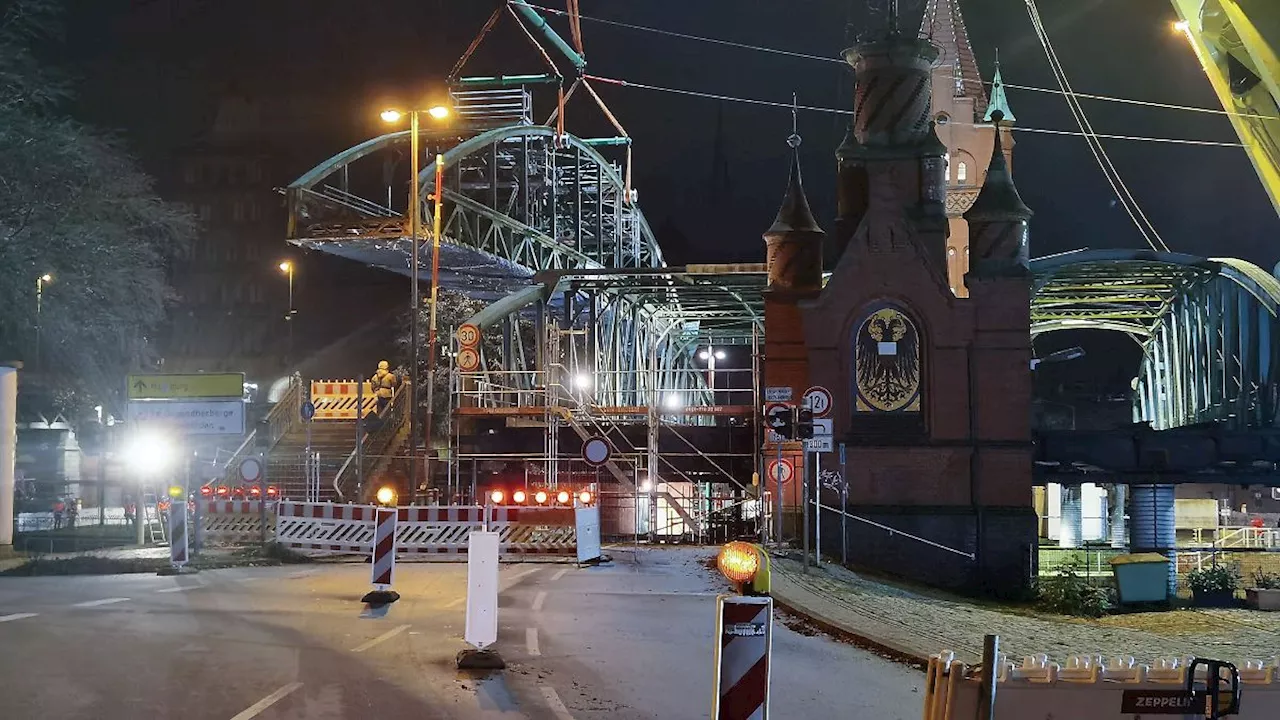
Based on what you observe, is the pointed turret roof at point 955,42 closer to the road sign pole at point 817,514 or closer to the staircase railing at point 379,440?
the staircase railing at point 379,440

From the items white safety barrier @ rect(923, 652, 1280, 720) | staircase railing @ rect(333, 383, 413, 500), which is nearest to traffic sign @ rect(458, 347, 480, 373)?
staircase railing @ rect(333, 383, 413, 500)

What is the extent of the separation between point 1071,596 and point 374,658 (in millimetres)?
20578

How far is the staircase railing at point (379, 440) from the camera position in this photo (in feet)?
115

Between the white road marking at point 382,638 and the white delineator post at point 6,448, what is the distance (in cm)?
1339

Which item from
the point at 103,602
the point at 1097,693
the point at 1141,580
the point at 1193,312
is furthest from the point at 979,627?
the point at 1193,312

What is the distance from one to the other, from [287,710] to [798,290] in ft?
79.1

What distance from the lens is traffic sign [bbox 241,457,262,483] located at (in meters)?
25.8

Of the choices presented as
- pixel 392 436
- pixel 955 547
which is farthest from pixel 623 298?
pixel 955 547

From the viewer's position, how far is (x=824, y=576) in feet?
72.9

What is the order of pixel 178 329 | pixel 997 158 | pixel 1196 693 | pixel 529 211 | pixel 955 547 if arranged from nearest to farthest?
pixel 1196 693
pixel 955 547
pixel 997 158
pixel 529 211
pixel 178 329

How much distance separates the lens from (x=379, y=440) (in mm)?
36938

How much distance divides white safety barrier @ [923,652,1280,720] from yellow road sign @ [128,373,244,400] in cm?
2094

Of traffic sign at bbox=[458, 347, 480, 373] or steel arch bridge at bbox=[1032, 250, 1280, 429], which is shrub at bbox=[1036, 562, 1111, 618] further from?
traffic sign at bbox=[458, 347, 480, 373]

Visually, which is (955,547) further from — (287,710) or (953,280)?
(953,280)
